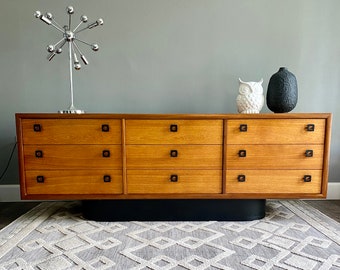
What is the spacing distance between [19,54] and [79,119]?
3.07 feet

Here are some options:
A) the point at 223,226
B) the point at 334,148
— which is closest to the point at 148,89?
the point at 223,226

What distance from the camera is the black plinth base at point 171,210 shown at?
1.54 metres

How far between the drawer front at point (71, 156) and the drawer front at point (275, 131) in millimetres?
702

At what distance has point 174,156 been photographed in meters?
1.45

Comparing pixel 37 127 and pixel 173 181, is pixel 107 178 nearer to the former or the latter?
pixel 173 181

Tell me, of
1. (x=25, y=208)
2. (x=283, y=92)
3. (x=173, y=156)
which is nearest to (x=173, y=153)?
(x=173, y=156)

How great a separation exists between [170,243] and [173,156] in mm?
475

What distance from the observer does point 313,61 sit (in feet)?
6.32

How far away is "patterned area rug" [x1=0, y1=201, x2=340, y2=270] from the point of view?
108 centimetres

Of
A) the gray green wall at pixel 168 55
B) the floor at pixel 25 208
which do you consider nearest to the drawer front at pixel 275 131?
the gray green wall at pixel 168 55

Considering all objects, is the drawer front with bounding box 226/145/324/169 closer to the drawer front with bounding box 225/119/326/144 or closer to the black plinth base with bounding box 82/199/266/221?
the drawer front with bounding box 225/119/326/144

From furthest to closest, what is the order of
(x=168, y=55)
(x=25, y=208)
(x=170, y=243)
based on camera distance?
(x=168, y=55)
(x=25, y=208)
(x=170, y=243)

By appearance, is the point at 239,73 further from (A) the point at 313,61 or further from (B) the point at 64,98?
(B) the point at 64,98

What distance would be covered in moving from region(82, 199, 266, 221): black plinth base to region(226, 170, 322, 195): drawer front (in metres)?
0.12
